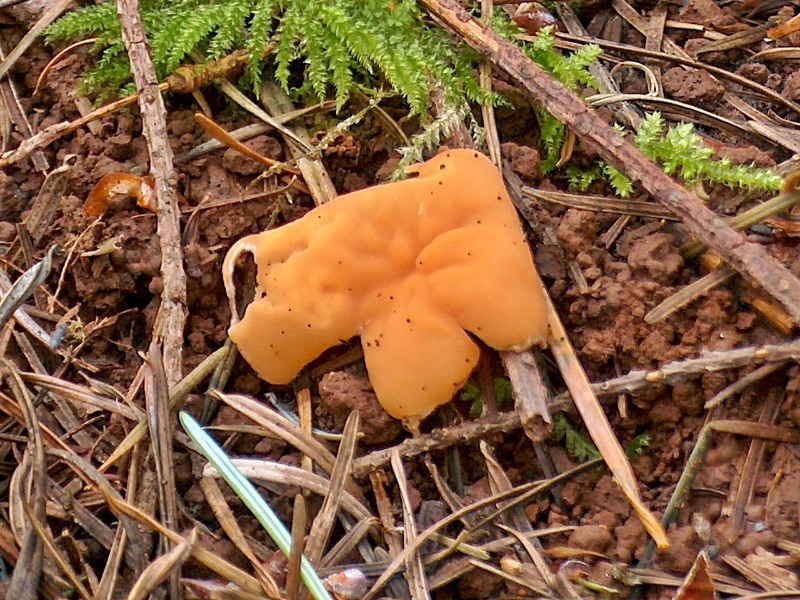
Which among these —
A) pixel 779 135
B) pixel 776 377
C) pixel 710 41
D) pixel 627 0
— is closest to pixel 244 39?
pixel 627 0

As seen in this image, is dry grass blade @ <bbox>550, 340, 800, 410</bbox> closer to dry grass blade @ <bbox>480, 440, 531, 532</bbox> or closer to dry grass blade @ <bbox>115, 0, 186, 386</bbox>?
dry grass blade @ <bbox>480, 440, 531, 532</bbox>

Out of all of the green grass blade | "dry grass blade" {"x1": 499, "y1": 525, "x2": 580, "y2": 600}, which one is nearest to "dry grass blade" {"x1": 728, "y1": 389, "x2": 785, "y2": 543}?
"dry grass blade" {"x1": 499, "y1": 525, "x2": 580, "y2": 600}

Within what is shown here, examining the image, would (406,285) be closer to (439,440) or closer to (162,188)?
(439,440)

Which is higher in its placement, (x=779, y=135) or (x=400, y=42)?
(x=400, y=42)

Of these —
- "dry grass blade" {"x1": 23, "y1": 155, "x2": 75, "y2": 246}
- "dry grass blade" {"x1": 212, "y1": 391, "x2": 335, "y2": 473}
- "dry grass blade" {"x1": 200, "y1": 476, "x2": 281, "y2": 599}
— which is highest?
"dry grass blade" {"x1": 23, "y1": 155, "x2": 75, "y2": 246}

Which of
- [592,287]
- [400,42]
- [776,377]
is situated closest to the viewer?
[776,377]

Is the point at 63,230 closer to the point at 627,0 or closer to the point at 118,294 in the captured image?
the point at 118,294

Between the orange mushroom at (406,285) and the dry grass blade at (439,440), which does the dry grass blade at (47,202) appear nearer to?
the orange mushroom at (406,285)
